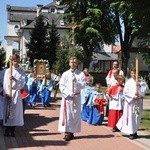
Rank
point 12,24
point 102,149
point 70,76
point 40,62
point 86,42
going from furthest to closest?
1. point 12,24
2. point 86,42
3. point 40,62
4. point 70,76
5. point 102,149

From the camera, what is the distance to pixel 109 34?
42.7 metres

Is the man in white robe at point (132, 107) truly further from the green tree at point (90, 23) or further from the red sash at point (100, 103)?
the green tree at point (90, 23)

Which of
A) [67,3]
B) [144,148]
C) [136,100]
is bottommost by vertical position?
[144,148]

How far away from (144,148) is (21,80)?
11.5 feet

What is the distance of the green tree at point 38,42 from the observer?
221ft

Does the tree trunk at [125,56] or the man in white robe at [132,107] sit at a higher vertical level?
the tree trunk at [125,56]

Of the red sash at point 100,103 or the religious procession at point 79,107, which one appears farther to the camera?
the red sash at point 100,103

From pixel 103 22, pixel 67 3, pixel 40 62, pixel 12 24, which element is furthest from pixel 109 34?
pixel 12 24

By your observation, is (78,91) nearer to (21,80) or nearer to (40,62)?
(21,80)

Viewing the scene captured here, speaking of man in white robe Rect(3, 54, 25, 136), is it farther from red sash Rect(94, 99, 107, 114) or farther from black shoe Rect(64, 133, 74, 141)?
red sash Rect(94, 99, 107, 114)

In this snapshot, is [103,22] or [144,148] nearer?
[144,148]

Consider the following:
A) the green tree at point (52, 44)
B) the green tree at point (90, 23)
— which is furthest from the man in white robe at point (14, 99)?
the green tree at point (52, 44)

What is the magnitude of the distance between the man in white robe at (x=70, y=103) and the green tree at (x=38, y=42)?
181ft

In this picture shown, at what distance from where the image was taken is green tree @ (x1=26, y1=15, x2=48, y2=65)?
67.2 m
